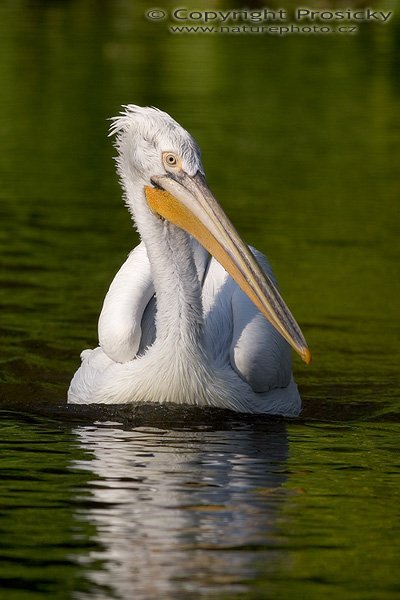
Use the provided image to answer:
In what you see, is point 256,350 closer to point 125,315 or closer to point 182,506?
point 125,315

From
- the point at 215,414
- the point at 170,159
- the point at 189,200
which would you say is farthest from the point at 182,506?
the point at 170,159

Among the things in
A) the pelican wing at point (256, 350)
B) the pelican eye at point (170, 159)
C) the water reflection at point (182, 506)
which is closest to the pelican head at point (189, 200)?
the pelican eye at point (170, 159)

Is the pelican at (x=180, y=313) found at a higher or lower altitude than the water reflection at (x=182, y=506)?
higher

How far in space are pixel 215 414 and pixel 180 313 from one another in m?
0.44

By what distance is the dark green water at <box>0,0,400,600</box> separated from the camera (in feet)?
14.1

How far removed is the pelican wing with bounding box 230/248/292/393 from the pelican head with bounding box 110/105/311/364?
0.42 m

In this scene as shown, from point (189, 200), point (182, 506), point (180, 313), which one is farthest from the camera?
point (180, 313)

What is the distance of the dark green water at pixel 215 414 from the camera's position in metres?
4.30

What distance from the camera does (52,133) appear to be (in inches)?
605

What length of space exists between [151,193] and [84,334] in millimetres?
2200

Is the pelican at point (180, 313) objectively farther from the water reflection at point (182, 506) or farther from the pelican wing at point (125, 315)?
the water reflection at point (182, 506)

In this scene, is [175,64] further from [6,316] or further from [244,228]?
[6,316]

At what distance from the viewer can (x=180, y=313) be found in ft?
20.1

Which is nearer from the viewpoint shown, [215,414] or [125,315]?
[215,414]
